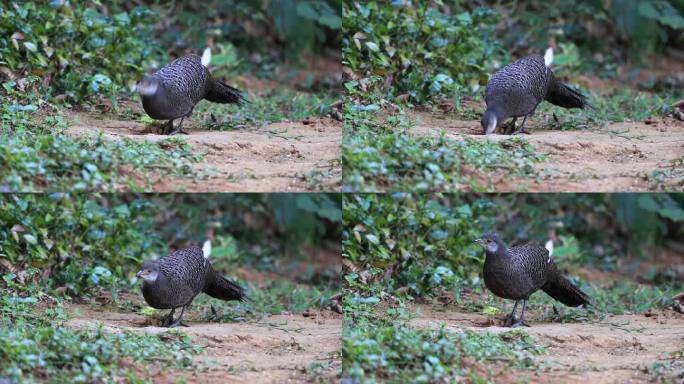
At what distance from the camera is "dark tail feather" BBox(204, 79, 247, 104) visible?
29.7 ft

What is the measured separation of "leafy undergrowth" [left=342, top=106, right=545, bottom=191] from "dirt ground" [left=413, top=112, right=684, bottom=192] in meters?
0.11

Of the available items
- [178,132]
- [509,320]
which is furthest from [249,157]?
[509,320]

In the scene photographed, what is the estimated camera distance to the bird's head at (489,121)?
845 centimetres

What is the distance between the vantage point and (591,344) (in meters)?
8.08

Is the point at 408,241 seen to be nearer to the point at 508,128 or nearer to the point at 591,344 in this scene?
the point at 508,128

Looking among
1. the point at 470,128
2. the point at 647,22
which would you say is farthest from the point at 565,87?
the point at 647,22

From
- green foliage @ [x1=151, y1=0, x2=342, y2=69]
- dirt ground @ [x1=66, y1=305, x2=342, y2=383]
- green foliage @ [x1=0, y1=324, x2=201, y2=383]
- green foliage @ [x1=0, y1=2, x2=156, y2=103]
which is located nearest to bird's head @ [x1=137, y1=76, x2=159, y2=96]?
green foliage @ [x1=0, y1=2, x2=156, y2=103]

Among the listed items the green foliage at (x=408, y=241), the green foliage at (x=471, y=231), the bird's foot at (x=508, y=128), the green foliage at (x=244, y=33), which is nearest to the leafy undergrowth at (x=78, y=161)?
the green foliage at (x=408, y=241)

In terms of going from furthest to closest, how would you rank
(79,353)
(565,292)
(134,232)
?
(134,232) < (565,292) < (79,353)

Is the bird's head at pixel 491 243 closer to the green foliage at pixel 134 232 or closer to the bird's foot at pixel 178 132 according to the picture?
the green foliage at pixel 134 232

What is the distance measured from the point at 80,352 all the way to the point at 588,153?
4.34m

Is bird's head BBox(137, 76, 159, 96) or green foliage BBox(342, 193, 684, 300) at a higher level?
bird's head BBox(137, 76, 159, 96)

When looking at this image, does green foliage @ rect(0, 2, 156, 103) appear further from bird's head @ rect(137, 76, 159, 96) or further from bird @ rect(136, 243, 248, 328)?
bird @ rect(136, 243, 248, 328)

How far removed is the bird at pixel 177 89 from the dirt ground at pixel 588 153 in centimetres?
188
